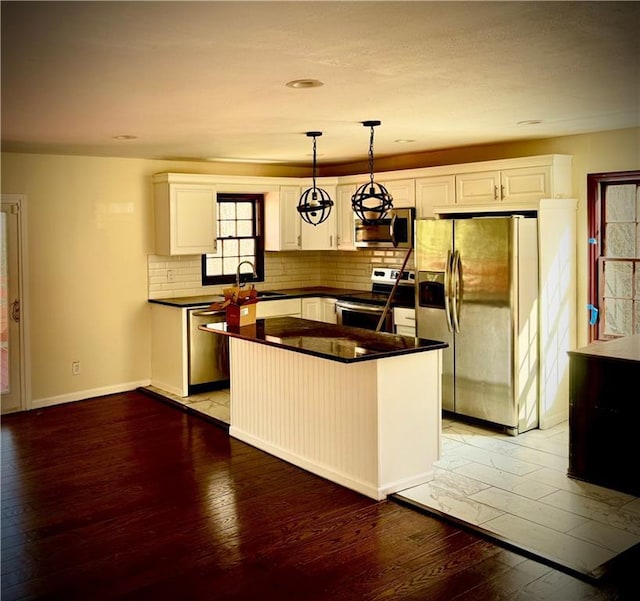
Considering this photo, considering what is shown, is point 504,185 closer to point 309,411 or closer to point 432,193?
point 432,193

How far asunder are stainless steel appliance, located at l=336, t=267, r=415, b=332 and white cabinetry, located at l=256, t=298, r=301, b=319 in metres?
0.48

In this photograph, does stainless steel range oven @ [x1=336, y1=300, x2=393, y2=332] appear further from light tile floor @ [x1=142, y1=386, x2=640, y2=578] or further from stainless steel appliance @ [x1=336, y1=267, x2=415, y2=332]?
light tile floor @ [x1=142, y1=386, x2=640, y2=578]

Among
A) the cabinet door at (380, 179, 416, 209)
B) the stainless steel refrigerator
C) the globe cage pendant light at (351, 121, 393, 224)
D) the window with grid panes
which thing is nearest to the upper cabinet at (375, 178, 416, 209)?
the cabinet door at (380, 179, 416, 209)

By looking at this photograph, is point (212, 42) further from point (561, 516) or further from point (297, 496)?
point (561, 516)

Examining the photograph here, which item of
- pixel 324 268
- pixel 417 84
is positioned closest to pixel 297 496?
pixel 417 84

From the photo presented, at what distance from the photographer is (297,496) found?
422 centimetres

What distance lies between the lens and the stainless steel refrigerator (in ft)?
17.5

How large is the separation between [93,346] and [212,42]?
15.3ft

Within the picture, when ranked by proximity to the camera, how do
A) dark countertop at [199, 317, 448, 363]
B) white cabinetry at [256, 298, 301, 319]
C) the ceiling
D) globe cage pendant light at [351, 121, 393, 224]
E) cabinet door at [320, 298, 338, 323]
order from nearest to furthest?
the ceiling → dark countertop at [199, 317, 448, 363] → globe cage pendant light at [351, 121, 393, 224] → white cabinetry at [256, 298, 301, 319] → cabinet door at [320, 298, 338, 323]

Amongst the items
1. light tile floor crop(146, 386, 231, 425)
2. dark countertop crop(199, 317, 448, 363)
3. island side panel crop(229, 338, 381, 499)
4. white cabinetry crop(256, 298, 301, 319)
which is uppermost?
white cabinetry crop(256, 298, 301, 319)

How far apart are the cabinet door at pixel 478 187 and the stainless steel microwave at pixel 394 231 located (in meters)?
0.62

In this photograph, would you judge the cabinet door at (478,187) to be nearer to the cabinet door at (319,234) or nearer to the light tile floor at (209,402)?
the cabinet door at (319,234)

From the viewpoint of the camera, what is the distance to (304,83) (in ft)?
11.5

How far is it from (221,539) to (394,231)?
3868mm
